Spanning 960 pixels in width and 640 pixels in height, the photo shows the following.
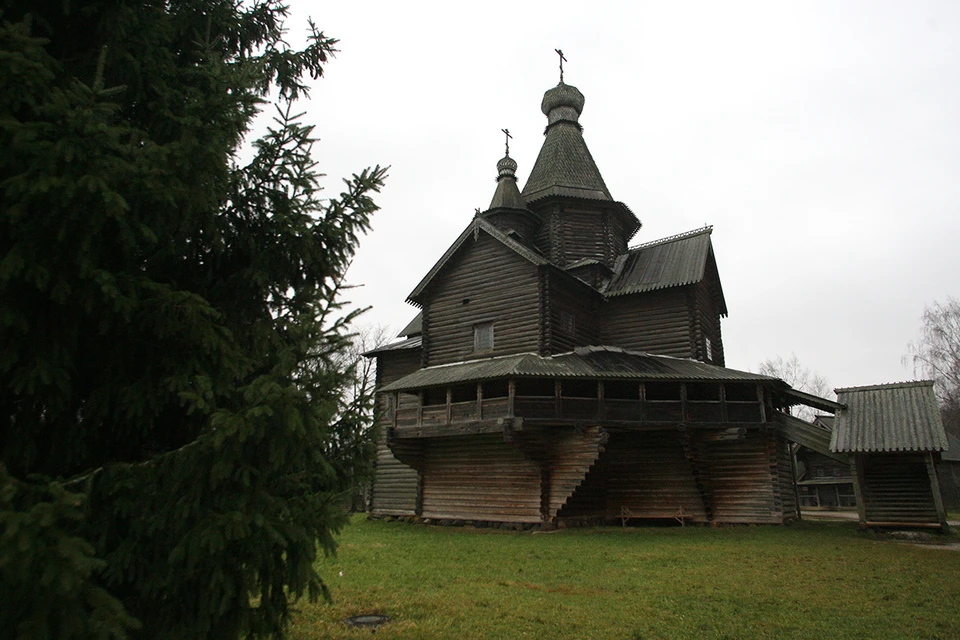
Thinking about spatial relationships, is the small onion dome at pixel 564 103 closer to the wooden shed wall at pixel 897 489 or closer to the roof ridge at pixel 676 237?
the roof ridge at pixel 676 237

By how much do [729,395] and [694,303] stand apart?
3.40 meters

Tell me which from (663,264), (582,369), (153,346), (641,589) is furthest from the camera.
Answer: (663,264)

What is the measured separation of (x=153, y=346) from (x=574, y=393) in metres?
15.9

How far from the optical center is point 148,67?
17.6 feet

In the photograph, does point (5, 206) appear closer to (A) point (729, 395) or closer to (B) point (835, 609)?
(B) point (835, 609)

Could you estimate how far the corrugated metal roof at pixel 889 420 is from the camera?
16.5 m

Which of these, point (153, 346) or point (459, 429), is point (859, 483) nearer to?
point (459, 429)

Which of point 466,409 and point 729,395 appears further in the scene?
point 729,395

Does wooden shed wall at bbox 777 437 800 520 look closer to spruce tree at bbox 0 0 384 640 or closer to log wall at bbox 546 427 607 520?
log wall at bbox 546 427 607 520

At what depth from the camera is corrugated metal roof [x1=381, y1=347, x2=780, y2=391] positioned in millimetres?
16797

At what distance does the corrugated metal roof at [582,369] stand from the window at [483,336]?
2.13 ft

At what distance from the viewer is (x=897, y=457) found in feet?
57.0

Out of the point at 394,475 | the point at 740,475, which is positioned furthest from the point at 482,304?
the point at 740,475

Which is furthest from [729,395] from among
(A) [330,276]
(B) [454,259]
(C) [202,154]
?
(C) [202,154]
